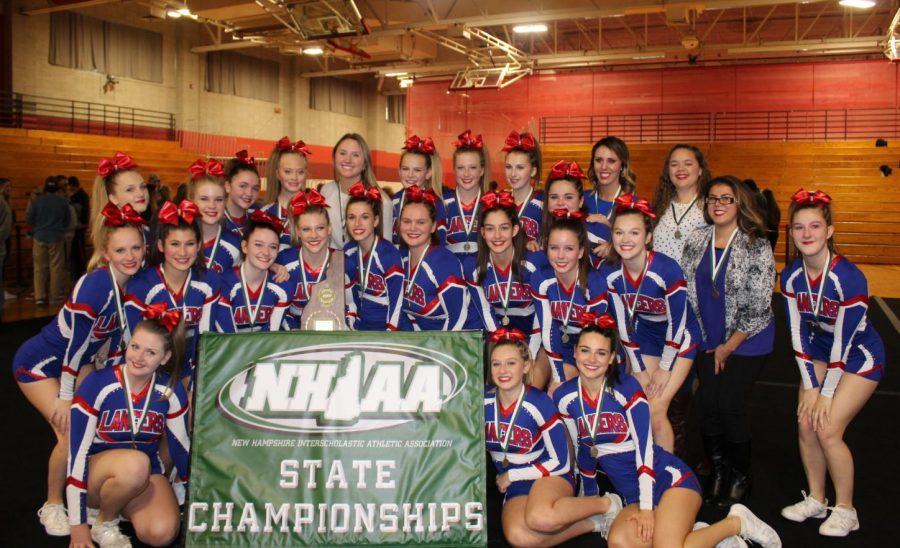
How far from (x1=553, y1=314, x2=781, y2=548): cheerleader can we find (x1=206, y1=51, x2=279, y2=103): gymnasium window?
69.3 ft

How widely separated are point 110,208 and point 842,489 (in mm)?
3795

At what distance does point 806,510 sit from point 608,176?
7.09 feet

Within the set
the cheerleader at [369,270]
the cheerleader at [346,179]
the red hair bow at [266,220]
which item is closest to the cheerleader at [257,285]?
the red hair bow at [266,220]

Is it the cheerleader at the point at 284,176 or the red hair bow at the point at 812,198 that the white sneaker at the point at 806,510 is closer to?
the red hair bow at the point at 812,198

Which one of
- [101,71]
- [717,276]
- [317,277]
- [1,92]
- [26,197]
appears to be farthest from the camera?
[101,71]

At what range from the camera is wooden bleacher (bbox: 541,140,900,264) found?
1853 centimetres

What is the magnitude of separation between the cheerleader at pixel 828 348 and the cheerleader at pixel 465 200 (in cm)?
191

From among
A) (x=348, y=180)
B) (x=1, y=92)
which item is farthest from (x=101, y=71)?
(x=348, y=180)

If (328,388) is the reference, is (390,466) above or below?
below

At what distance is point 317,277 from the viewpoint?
→ 4207mm

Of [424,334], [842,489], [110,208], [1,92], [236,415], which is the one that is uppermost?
[1,92]

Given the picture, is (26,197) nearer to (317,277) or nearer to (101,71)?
(101,71)

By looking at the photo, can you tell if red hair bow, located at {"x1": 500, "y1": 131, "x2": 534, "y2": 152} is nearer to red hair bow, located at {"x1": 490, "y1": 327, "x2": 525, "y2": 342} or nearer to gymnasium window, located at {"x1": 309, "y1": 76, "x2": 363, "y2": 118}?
red hair bow, located at {"x1": 490, "y1": 327, "x2": 525, "y2": 342}

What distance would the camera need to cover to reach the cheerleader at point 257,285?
394cm
